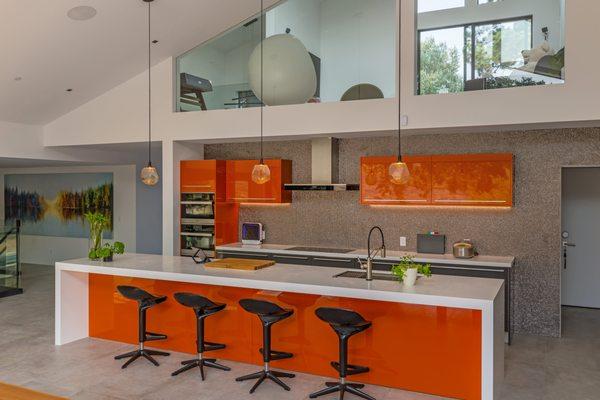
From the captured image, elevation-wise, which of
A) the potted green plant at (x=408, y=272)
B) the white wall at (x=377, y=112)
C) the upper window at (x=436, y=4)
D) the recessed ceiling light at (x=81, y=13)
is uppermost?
the upper window at (x=436, y=4)

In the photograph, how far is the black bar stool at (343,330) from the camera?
3998 millimetres

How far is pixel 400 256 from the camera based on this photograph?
625cm

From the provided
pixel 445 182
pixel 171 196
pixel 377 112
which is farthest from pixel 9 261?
pixel 445 182

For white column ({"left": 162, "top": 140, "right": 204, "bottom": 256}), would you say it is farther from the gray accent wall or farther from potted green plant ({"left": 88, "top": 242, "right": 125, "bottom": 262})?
the gray accent wall

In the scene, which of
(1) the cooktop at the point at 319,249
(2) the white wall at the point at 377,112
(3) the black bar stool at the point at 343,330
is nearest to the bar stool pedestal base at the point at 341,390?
(3) the black bar stool at the point at 343,330

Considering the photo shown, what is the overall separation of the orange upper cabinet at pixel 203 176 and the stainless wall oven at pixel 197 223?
0.10 meters

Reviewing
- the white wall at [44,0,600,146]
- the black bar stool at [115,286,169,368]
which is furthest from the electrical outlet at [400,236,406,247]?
the black bar stool at [115,286,169,368]

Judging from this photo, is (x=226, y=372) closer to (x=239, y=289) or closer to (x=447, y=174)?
Answer: (x=239, y=289)

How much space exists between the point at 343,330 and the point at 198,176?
424 cm

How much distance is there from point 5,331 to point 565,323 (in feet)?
22.7

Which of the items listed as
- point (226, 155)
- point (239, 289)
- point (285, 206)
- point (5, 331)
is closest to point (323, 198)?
point (285, 206)

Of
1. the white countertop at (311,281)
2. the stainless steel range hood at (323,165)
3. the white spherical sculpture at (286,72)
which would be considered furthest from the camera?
the stainless steel range hood at (323,165)

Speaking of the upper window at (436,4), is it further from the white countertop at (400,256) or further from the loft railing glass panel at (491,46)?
the white countertop at (400,256)

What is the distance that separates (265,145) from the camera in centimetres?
768
